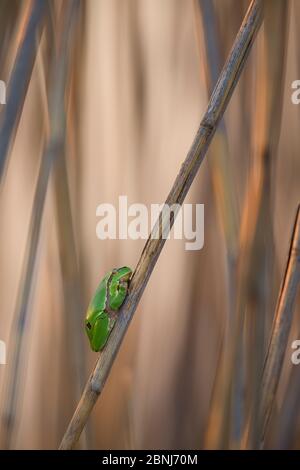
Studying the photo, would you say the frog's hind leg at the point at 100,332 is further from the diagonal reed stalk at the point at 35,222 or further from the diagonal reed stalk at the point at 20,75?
the diagonal reed stalk at the point at 20,75

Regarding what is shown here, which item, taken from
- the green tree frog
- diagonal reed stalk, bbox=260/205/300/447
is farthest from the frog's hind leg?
diagonal reed stalk, bbox=260/205/300/447

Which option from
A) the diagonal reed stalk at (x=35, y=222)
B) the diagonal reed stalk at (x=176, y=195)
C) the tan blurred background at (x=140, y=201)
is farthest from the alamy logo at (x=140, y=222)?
the diagonal reed stalk at (x=176, y=195)

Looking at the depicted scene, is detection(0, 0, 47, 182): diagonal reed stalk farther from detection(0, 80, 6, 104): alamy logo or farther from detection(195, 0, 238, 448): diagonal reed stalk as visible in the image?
detection(195, 0, 238, 448): diagonal reed stalk

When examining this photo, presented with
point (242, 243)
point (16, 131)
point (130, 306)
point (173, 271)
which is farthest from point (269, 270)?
point (16, 131)

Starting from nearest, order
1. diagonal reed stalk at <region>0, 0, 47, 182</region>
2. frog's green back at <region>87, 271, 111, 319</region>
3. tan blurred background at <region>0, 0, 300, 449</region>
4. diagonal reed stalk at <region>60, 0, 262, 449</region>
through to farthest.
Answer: diagonal reed stalk at <region>60, 0, 262, 449</region>
frog's green back at <region>87, 271, 111, 319</region>
diagonal reed stalk at <region>0, 0, 47, 182</region>
tan blurred background at <region>0, 0, 300, 449</region>

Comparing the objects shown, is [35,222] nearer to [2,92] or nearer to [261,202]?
[2,92]
